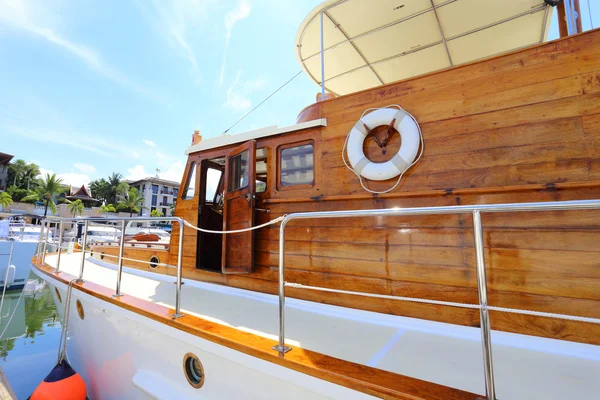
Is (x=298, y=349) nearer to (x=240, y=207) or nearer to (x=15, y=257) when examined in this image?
(x=240, y=207)

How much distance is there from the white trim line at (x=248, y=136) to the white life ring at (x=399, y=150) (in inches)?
16.7

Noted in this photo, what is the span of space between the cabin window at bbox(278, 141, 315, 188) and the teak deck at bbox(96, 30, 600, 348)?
193 mm

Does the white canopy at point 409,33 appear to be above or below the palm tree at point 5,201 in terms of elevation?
below

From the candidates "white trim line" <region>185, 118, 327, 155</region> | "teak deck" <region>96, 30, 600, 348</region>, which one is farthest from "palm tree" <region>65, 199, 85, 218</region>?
"teak deck" <region>96, 30, 600, 348</region>

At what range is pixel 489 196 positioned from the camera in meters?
2.05

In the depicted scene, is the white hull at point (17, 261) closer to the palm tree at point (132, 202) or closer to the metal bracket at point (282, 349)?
the metal bracket at point (282, 349)

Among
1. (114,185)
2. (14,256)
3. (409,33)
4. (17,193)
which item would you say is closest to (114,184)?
A: (114,185)

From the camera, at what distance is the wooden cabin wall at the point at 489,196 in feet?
5.92

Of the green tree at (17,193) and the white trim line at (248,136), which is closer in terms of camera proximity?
the white trim line at (248,136)

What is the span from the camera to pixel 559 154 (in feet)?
6.19

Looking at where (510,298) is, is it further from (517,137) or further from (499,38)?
(499,38)

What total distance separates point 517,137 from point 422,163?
63 centimetres

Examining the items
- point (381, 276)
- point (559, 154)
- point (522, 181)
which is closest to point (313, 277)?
point (381, 276)

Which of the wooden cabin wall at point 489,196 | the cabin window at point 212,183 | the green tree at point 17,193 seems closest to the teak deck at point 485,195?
the wooden cabin wall at point 489,196
